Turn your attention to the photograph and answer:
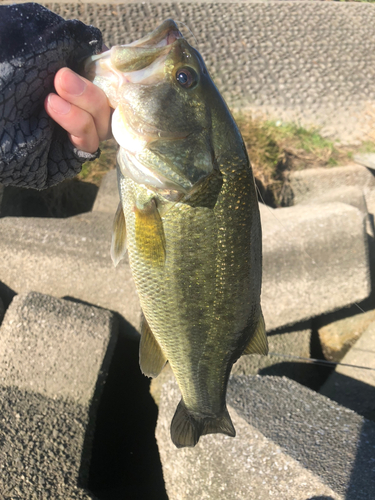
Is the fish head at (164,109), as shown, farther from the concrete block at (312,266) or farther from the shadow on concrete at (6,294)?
the shadow on concrete at (6,294)

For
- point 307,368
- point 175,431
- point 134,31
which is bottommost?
point 307,368

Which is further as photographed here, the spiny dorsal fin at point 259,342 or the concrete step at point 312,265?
the concrete step at point 312,265

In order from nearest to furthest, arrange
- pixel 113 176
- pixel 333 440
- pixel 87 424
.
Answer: pixel 333 440, pixel 87 424, pixel 113 176

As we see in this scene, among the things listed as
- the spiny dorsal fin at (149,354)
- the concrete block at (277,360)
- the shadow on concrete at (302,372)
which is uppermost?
the spiny dorsal fin at (149,354)

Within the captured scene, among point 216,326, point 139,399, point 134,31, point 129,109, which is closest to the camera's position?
point 129,109

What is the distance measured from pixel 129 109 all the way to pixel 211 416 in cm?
137

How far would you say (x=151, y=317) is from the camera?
1.59m

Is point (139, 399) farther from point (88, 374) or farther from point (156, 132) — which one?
point (156, 132)

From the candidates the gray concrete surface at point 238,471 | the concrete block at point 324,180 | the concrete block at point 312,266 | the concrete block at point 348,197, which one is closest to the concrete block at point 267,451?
the gray concrete surface at point 238,471

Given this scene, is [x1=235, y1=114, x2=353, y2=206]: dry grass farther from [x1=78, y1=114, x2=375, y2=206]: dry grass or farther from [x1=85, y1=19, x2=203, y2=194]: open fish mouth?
[x1=85, y1=19, x2=203, y2=194]: open fish mouth

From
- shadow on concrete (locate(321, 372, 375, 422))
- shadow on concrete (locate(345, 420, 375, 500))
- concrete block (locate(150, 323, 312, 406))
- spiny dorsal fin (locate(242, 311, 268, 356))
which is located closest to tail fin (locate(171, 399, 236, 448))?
spiny dorsal fin (locate(242, 311, 268, 356))

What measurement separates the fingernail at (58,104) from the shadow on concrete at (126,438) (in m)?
2.52

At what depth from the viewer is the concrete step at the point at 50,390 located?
254 centimetres

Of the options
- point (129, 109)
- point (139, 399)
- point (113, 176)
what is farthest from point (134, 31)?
point (129, 109)
